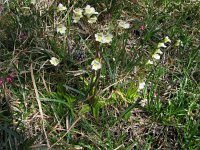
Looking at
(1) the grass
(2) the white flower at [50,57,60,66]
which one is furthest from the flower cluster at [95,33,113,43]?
(2) the white flower at [50,57,60,66]

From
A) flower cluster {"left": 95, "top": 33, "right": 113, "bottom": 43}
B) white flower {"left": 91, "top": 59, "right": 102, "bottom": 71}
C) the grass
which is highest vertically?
flower cluster {"left": 95, "top": 33, "right": 113, "bottom": 43}

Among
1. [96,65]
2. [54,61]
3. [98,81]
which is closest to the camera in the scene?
[96,65]

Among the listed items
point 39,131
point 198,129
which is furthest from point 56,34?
point 198,129

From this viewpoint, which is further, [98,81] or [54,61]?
[54,61]

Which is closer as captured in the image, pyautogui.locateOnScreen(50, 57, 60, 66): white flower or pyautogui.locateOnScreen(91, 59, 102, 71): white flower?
pyautogui.locateOnScreen(91, 59, 102, 71): white flower

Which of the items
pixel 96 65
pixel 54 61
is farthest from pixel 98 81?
pixel 54 61

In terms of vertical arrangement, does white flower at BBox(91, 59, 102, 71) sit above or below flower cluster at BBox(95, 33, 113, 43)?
below

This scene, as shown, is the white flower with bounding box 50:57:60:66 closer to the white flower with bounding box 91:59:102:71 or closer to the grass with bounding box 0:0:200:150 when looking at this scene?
the grass with bounding box 0:0:200:150

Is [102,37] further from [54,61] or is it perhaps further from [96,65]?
[54,61]

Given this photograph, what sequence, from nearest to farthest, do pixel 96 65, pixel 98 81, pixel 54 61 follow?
pixel 96 65, pixel 98 81, pixel 54 61
